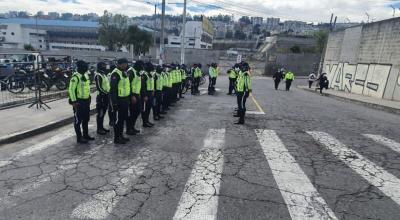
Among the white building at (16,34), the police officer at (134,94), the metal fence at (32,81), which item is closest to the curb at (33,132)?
the police officer at (134,94)

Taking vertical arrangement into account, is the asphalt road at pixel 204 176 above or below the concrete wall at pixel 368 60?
below

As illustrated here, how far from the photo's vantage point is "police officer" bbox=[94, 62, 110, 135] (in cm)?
850

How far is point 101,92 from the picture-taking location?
28.3 feet

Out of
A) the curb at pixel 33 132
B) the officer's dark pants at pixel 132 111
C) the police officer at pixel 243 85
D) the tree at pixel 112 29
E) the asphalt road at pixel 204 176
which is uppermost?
the tree at pixel 112 29

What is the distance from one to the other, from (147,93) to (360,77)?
21154mm

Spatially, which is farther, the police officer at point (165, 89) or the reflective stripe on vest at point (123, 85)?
the police officer at point (165, 89)

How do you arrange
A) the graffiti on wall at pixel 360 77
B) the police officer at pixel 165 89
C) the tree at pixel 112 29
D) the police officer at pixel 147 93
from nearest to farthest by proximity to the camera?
the police officer at pixel 147 93, the police officer at pixel 165 89, the graffiti on wall at pixel 360 77, the tree at pixel 112 29

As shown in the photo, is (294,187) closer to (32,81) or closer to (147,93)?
(147,93)

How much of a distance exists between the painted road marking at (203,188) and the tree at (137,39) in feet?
260

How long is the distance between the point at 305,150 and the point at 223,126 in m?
3.04

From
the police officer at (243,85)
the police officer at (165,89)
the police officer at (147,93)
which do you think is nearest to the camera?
the police officer at (147,93)

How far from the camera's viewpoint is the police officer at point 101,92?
8.50 meters

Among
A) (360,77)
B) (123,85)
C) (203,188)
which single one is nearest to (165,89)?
(123,85)

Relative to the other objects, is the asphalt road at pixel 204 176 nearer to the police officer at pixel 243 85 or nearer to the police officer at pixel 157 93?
the police officer at pixel 243 85
